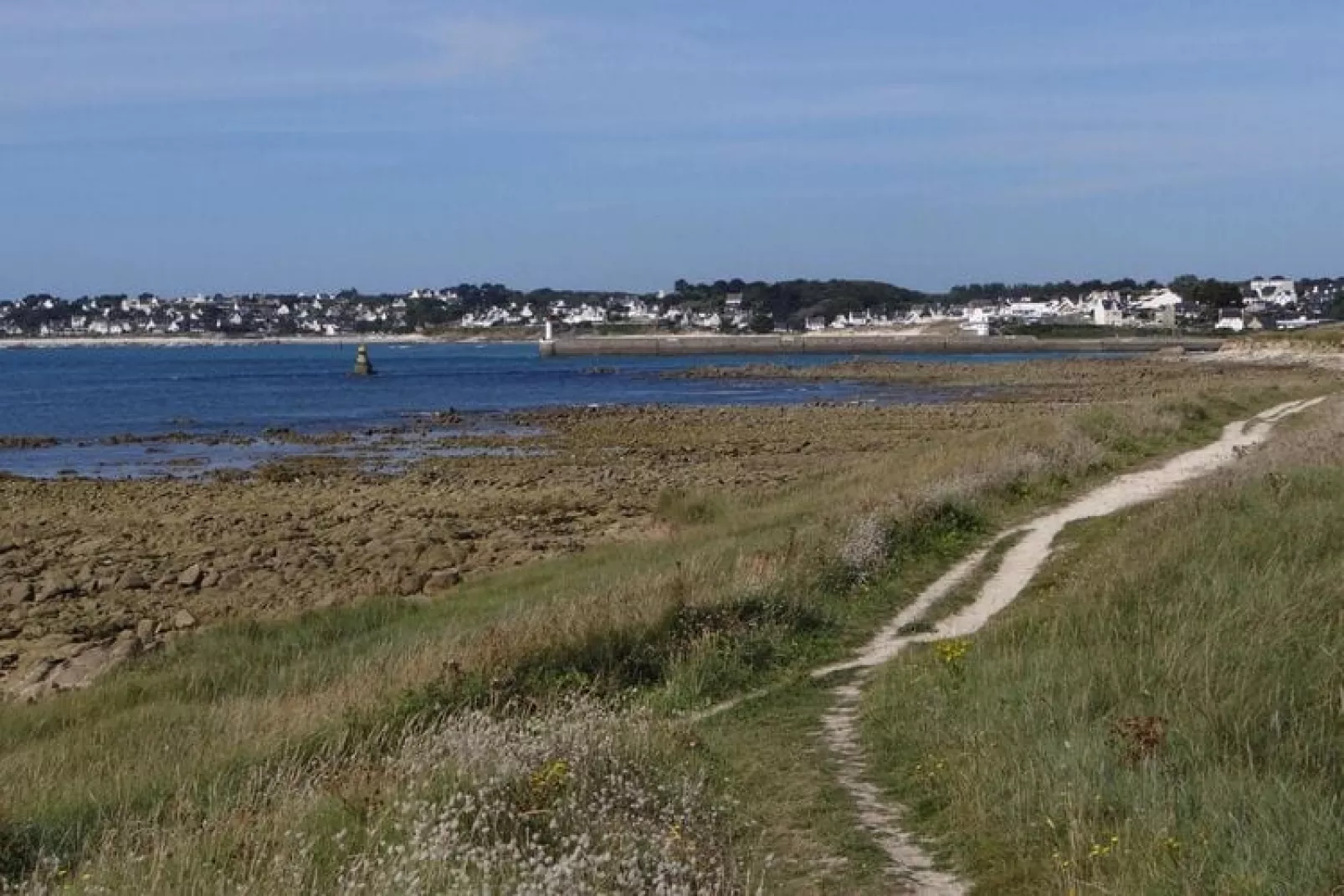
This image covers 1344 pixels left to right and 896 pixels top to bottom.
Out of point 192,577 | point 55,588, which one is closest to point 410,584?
point 192,577

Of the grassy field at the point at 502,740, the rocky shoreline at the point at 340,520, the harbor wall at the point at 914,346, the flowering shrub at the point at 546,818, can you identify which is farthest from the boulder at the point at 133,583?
the harbor wall at the point at 914,346

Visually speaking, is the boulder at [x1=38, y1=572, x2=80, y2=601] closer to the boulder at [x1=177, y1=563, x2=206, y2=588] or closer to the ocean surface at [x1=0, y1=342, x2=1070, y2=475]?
the boulder at [x1=177, y1=563, x2=206, y2=588]

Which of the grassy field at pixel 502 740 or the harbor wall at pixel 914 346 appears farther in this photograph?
the harbor wall at pixel 914 346

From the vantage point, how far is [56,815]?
8750 mm

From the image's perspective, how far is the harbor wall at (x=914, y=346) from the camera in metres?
162

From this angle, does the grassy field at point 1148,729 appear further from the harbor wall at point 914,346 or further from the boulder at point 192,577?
the harbor wall at point 914,346

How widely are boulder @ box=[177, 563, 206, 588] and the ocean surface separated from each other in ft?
78.5

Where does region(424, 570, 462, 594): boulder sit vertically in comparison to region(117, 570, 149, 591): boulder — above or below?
above

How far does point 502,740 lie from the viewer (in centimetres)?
871

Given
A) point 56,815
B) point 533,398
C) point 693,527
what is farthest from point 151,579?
point 533,398

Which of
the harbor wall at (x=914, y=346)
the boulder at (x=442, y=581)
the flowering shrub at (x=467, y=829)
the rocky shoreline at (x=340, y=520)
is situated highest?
the flowering shrub at (x=467, y=829)

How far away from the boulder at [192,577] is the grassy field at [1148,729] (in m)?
15.8

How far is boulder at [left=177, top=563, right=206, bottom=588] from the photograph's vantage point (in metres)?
25.9

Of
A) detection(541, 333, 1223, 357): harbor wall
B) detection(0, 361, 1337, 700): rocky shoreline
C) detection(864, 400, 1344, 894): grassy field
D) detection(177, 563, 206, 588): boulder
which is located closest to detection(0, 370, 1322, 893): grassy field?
detection(864, 400, 1344, 894): grassy field
